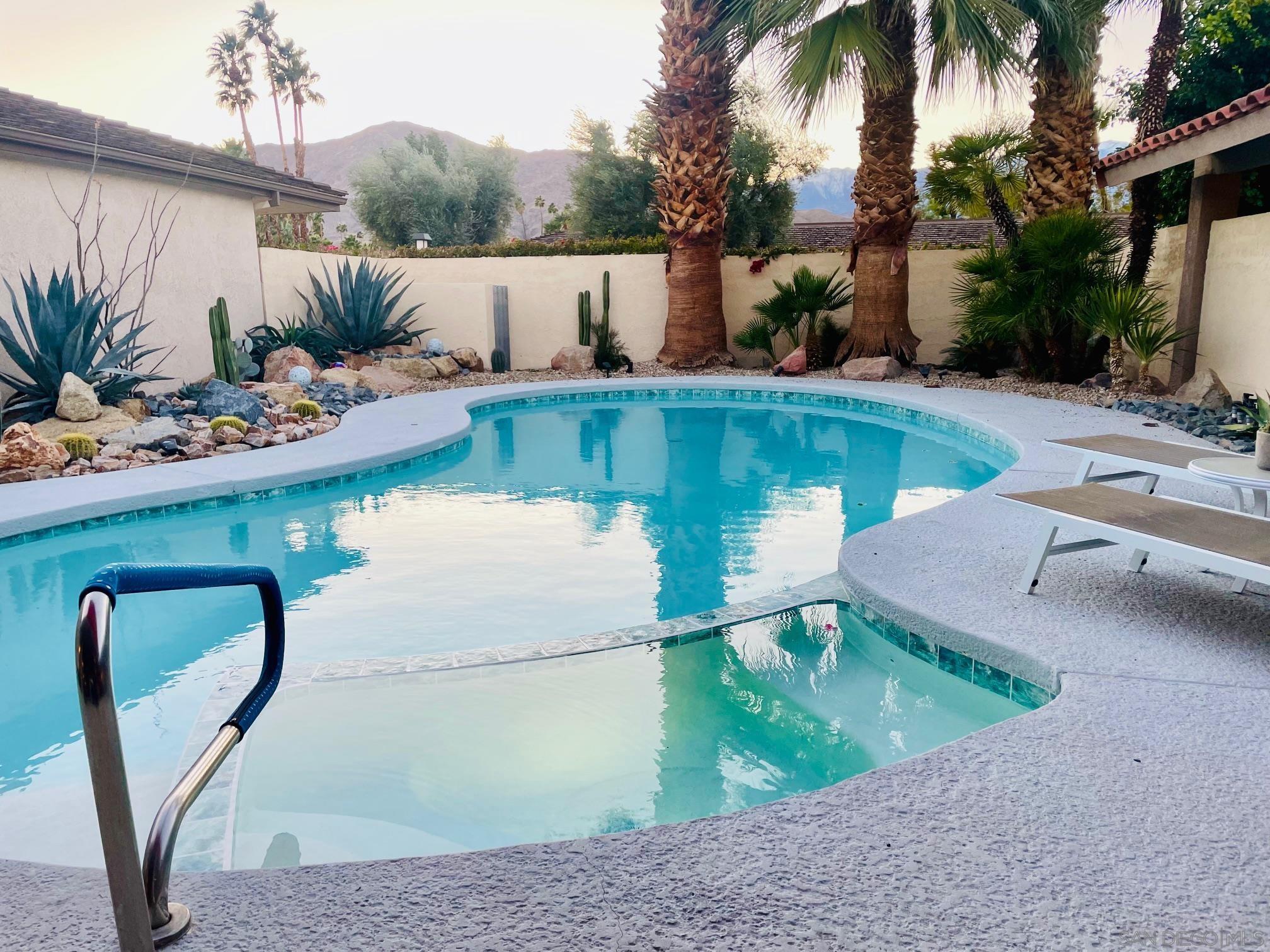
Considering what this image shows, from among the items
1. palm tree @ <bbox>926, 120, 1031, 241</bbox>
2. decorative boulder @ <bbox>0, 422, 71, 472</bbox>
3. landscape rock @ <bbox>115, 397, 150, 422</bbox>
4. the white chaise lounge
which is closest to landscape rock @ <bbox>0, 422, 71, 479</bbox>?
decorative boulder @ <bbox>0, 422, 71, 472</bbox>

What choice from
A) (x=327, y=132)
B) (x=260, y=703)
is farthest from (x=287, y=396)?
(x=327, y=132)

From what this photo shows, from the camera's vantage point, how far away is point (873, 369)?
44.3 feet

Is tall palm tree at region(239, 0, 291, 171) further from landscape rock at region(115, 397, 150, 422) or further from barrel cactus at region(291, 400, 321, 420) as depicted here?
landscape rock at region(115, 397, 150, 422)

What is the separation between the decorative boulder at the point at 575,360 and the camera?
15.5 m

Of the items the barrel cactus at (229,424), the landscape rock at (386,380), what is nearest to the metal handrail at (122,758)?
the barrel cactus at (229,424)

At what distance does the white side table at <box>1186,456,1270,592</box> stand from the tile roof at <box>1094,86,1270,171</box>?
4665mm

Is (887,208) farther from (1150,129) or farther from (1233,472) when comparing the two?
(1233,472)

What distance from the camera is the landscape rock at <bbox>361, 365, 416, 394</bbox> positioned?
1343cm

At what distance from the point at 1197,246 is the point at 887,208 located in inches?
174

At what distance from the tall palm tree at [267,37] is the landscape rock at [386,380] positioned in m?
28.6

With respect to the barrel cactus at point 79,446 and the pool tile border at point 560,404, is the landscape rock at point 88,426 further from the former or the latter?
the pool tile border at point 560,404

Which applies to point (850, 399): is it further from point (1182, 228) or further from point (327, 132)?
point (327, 132)

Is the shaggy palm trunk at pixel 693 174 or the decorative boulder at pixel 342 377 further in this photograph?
the shaggy palm trunk at pixel 693 174

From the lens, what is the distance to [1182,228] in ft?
36.2
